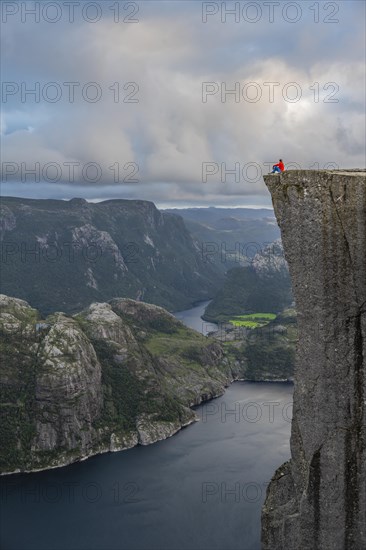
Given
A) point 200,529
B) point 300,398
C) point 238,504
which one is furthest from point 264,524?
point 238,504

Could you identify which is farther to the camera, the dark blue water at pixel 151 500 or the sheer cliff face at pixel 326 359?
the dark blue water at pixel 151 500

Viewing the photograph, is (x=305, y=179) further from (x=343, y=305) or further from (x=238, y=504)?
(x=238, y=504)

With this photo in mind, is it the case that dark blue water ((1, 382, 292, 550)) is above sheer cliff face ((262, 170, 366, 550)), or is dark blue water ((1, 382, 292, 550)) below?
below

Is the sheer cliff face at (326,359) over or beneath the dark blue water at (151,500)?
over

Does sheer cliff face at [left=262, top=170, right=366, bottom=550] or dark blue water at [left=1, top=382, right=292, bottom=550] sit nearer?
sheer cliff face at [left=262, top=170, right=366, bottom=550]

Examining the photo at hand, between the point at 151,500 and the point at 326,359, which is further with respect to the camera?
the point at 151,500
